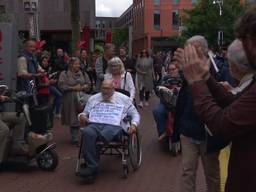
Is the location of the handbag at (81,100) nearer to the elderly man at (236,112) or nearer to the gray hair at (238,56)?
the gray hair at (238,56)

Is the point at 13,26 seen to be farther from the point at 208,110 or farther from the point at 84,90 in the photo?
the point at 208,110

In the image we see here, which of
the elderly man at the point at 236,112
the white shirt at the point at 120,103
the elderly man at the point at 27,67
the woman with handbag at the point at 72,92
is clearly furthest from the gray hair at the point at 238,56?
the elderly man at the point at 27,67

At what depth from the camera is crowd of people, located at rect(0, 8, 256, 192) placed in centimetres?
245

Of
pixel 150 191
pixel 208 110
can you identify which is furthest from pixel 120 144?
pixel 208 110

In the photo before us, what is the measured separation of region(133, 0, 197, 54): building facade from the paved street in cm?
8402

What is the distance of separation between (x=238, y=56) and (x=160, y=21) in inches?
3629

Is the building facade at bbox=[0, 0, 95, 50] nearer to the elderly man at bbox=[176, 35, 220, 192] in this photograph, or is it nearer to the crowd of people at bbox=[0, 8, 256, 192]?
the crowd of people at bbox=[0, 8, 256, 192]

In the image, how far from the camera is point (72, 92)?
9812 millimetres

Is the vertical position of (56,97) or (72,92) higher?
(72,92)

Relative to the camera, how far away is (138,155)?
7.88 meters

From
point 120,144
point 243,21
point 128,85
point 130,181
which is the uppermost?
point 243,21

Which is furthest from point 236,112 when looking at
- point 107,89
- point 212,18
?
point 212,18

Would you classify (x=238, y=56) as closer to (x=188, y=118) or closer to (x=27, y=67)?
(x=188, y=118)

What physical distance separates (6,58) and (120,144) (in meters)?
3.70
